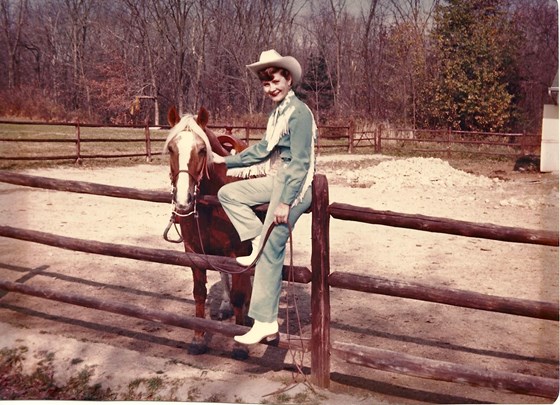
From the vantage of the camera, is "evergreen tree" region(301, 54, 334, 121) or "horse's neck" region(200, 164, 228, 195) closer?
"horse's neck" region(200, 164, 228, 195)

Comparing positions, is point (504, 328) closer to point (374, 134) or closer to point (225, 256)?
point (225, 256)

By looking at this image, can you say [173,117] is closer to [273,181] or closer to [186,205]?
[186,205]

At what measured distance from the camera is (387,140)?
21.4 metres

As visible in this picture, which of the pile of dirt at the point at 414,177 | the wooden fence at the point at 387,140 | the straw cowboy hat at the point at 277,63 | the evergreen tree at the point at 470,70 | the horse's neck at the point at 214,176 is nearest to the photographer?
the straw cowboy hat at the point at 277,63

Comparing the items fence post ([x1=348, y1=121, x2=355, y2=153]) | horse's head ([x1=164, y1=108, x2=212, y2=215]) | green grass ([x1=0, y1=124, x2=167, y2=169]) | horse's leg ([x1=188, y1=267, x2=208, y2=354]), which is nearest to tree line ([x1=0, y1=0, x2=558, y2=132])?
green grass ([x1=0, y1=124, x2=167, y2=169])

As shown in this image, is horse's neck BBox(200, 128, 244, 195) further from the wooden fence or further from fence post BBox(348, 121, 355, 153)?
fence post BBox(348, 121, 355, 153)

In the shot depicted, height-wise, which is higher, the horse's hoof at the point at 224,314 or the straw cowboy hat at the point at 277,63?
the straw cowboy hat at the point at 277,63

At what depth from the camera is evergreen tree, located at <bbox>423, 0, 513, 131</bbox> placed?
50.9ft

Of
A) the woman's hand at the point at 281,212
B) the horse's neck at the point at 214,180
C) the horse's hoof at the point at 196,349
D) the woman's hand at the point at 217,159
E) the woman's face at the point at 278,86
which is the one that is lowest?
the horse's hoof at the point at 196,349

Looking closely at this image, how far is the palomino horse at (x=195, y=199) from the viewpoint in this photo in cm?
314

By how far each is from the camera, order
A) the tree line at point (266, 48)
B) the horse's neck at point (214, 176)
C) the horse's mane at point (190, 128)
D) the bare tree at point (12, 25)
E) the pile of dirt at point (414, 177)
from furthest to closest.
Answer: the pile of dirt at point (414, 177)
the tree line at point (266, 48)
the bare tree at point (12, 25)
the horse's neck at point (214, 176)
the horse's mane at point (190, 128)

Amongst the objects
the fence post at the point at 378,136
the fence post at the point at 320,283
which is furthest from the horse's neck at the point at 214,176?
the fence post at the point at 378,136

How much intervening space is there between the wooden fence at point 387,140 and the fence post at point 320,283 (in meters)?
10.8

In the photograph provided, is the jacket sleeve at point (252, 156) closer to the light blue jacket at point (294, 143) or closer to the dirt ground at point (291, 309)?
the light blue jacket at point (294, 143)
